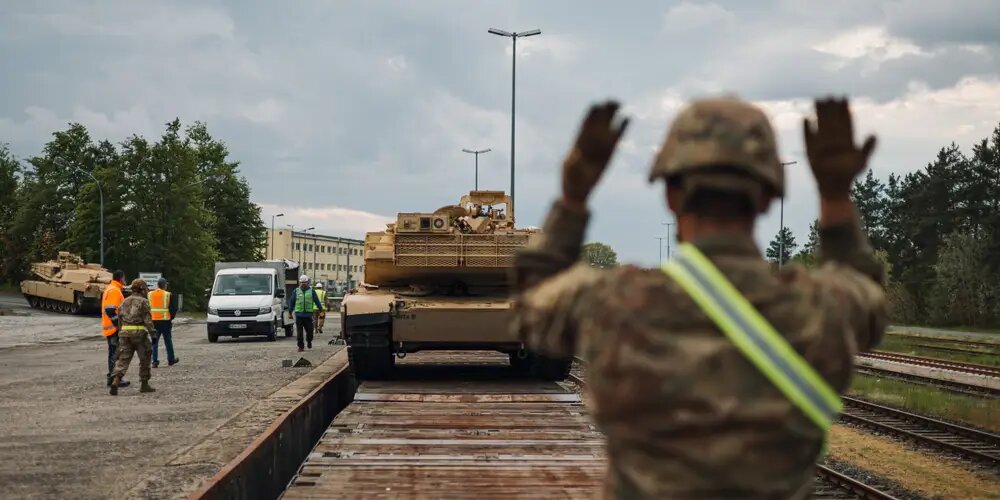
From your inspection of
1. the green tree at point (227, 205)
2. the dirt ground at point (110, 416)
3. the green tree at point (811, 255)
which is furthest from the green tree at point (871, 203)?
the dirt ground at point (110, 416)

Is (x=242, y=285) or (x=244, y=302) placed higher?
(x=242, y=285)

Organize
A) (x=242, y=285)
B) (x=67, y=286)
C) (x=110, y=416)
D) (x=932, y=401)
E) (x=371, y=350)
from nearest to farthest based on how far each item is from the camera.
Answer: (x=110, y=416)
(x=371, y=350)
(x=932, y=401)
(x=242, y=285)
(x=67, y=286)

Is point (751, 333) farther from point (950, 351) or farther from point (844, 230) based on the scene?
point (950, 351)

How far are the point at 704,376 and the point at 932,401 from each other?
17.1m

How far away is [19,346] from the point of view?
29.3m

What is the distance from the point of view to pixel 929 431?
1454cm

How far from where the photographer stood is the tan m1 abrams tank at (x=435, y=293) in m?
15.2

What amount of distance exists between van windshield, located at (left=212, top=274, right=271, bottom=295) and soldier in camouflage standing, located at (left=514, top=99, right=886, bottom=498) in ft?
101

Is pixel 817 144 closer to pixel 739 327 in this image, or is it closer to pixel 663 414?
pixel 739 327

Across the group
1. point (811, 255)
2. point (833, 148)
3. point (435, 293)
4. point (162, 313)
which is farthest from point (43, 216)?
point (833, 148)

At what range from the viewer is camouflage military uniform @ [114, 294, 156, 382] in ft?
53.5

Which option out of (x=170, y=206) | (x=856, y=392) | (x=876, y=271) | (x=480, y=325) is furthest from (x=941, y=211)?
(x=876, y=271)

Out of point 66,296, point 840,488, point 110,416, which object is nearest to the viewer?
point 840,488

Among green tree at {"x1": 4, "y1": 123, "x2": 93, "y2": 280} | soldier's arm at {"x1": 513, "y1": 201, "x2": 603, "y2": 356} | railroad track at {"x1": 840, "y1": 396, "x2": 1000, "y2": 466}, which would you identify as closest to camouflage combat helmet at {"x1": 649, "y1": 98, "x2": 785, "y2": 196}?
soldier's arm at {"x1": 513, "y1": 201, "x2": 603, "y2": 356}
